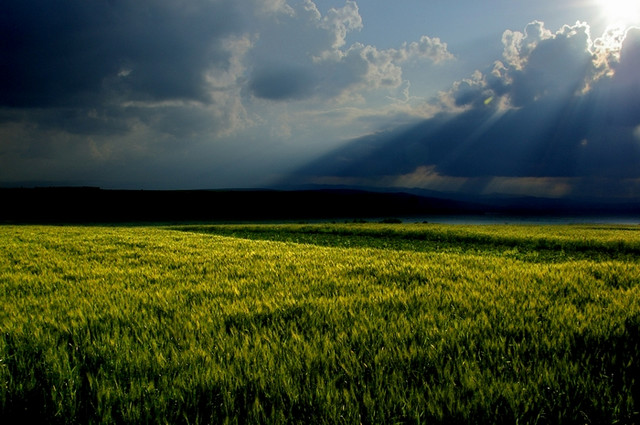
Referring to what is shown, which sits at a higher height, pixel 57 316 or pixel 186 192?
pixel 186 192

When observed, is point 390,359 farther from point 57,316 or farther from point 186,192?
point 186,192

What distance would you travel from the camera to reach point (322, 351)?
129 inches

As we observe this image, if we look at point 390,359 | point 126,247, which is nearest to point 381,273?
point 390,359

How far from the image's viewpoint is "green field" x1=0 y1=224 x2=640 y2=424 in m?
2.39

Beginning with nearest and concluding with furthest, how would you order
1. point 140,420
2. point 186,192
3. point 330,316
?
1. point 140,420
2. point 330,316
3. point 186,192

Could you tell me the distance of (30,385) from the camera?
8.86ft

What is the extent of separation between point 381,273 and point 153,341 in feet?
16.2

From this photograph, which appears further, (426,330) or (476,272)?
(476,272)

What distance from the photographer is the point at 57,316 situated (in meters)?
4.55

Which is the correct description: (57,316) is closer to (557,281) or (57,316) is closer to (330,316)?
(330,316)

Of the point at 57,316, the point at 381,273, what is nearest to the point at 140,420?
the point at 57,316

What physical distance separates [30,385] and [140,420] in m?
1.22

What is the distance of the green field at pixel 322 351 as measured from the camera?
2.39 meters

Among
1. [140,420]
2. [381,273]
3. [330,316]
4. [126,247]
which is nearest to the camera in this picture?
[140,420]
